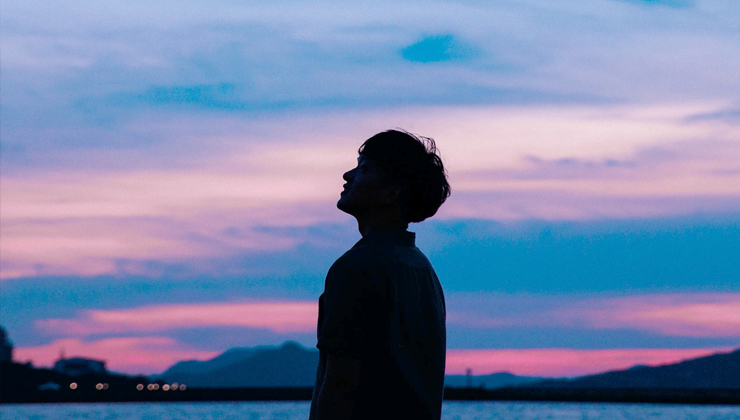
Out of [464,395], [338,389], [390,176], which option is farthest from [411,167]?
[464,395]

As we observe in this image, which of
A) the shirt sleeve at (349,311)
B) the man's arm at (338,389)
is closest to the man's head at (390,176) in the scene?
the shirt sleeve at (349,311)

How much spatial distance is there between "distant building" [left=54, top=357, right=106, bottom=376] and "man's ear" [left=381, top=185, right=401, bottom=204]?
160691 mm

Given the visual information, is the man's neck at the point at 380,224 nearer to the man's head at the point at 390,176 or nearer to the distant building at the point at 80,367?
the man's head at the point at 390,176

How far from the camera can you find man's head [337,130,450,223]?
2883 millimetres

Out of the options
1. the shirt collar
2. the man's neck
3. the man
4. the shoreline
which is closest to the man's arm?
the man

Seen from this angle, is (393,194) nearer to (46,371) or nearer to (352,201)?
(352,201)

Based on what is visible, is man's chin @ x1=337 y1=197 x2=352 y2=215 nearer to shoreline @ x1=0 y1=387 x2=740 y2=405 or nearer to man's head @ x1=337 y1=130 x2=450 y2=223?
man's head @ x1=337 y1=130 x2=450 y2=223

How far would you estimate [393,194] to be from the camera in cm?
290

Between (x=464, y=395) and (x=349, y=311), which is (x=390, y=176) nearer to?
(x=349, y=311)

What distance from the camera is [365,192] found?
2.88 meters

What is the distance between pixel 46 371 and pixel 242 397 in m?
34.1

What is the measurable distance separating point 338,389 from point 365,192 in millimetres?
613

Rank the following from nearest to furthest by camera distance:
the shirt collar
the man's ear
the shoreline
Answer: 1. the shirt collar
2. the man's ear
3. the shoreline

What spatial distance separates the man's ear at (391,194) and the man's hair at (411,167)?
0.04 ft
